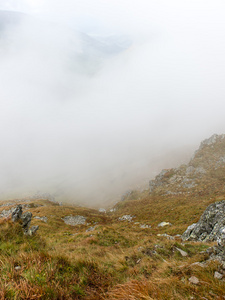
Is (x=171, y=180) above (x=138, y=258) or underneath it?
underneath

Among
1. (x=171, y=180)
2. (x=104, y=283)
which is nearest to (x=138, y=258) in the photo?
(x=104, y=283)

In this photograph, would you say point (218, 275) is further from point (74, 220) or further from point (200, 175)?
point (200, 175)

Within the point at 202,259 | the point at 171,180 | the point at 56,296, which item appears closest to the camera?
the point at 56,296

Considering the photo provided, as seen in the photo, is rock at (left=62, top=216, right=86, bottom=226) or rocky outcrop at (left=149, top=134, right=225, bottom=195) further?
rocky outcrop at (left=149, top=134, right=225, bottom=195)

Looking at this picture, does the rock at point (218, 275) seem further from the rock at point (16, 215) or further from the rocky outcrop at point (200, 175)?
the rocky outcrop at point (200, 175)

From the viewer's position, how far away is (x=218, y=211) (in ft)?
49.8

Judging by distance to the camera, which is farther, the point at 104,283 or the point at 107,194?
the point at 107,194

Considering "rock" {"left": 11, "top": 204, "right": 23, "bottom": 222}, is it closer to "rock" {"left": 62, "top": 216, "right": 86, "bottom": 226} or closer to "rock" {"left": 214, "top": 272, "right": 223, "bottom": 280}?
"rock" {"left": 214, "top": 272, "right": 223, "bottom": 280}

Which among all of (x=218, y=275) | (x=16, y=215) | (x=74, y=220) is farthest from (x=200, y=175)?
(x=218, y=275)

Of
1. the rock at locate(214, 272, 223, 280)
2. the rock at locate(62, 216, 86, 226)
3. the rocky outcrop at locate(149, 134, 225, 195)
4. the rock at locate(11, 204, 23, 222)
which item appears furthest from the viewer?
the rocky outcrop at locate(149, 134, 225, 195)

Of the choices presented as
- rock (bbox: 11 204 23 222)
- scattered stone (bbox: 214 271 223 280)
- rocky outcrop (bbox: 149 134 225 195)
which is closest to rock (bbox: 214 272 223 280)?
scattered stone (bbox: 214 271 223 280)

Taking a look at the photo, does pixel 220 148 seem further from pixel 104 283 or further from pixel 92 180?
pixel 92 180

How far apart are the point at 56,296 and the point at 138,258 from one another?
18.2ft

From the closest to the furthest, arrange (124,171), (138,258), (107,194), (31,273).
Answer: (31,273) → (138,258) → (107,194) → (124,171)
